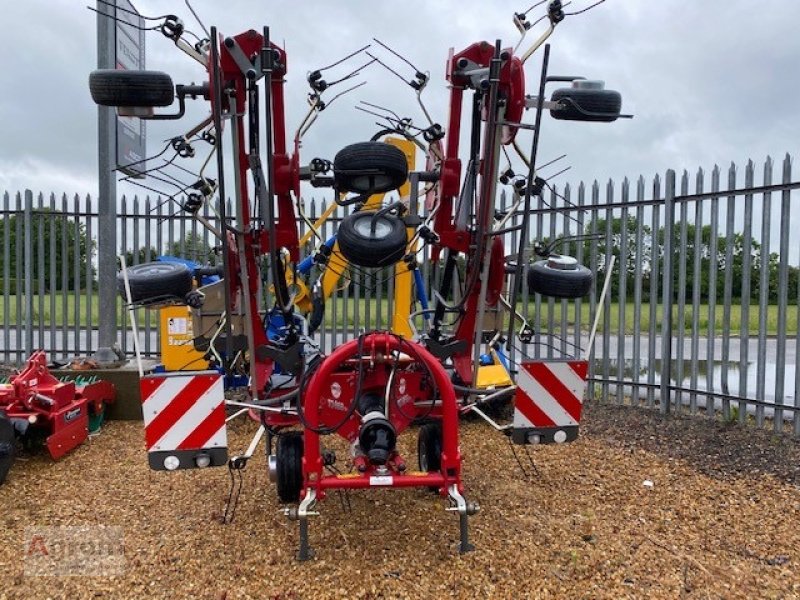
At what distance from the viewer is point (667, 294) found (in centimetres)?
646

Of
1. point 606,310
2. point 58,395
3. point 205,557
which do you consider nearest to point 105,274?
point 58,395

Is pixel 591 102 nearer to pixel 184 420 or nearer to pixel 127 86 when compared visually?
pixel 127 86

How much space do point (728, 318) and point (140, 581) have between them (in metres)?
5.11

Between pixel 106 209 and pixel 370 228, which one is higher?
pixel 106 209

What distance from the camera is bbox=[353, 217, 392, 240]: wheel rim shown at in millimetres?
3049

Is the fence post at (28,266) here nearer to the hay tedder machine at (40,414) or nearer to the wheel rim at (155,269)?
the hay tedder machine at (40,414)

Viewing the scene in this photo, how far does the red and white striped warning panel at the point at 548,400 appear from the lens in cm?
359

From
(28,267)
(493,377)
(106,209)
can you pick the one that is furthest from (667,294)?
(28,267)

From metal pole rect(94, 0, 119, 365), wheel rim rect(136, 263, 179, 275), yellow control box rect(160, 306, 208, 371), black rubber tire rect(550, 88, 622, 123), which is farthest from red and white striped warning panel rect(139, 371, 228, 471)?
metal pole rect(94, 0, 119, 365)

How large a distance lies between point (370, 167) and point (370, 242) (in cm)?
35

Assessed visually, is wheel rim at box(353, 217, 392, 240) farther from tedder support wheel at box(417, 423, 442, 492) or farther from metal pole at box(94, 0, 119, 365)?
metal pole at box(94, 0, 119, 365)

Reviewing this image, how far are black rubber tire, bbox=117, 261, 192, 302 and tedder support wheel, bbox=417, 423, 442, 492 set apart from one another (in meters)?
1.70

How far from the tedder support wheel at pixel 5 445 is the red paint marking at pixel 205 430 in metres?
1.61

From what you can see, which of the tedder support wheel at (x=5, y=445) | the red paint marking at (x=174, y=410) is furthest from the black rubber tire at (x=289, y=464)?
the tedder support wheel at (x=5, y=445)
